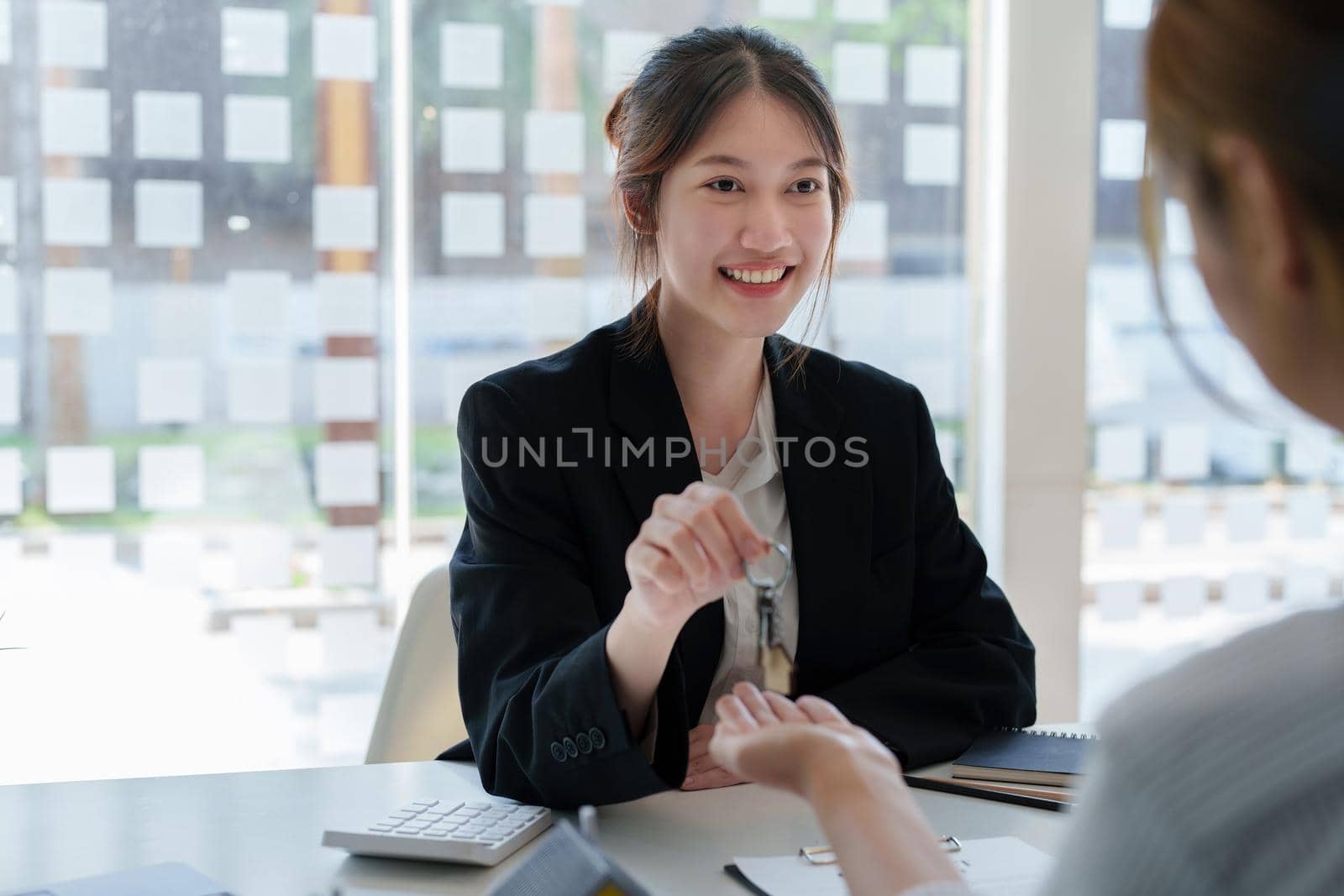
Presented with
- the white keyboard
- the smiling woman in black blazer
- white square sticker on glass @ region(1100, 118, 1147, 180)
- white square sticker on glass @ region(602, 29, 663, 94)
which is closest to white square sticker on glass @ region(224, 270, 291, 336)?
white square sticker on glass @ region(602, 29, 663, 94)

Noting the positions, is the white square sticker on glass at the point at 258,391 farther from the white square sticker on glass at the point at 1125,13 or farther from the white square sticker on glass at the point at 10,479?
the white square sticker on glass at the point at 1125,13

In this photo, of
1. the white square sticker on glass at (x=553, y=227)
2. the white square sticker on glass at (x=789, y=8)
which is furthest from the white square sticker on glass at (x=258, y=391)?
the white square sticker on glass at (x=789, y=8)

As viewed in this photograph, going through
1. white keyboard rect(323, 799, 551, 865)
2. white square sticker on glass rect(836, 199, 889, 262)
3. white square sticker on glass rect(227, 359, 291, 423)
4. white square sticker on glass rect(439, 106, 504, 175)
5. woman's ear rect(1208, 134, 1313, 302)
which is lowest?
white keyboard rect(323, 799, 551, 865)

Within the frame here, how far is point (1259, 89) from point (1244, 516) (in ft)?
12.4

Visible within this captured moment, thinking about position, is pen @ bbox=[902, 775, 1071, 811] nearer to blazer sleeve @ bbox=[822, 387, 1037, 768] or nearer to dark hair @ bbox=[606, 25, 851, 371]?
blazer sleeve @ bbox=[822, 387, 1037, 768]

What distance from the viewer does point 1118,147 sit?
12.4 feet

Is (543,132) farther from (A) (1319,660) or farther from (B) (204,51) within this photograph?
(A) (1319,660)

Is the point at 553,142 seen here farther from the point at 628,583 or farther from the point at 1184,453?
the point at 1184,453

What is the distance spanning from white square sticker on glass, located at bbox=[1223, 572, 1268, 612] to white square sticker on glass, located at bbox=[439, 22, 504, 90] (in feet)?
8.96

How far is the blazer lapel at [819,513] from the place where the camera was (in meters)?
1.87

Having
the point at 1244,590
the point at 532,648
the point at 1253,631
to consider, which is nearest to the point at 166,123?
the point at 532,648

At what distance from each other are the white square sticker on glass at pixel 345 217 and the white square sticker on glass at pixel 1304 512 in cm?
296

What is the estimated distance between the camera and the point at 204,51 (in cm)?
323

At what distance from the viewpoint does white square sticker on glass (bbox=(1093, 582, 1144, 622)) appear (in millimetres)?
3967
